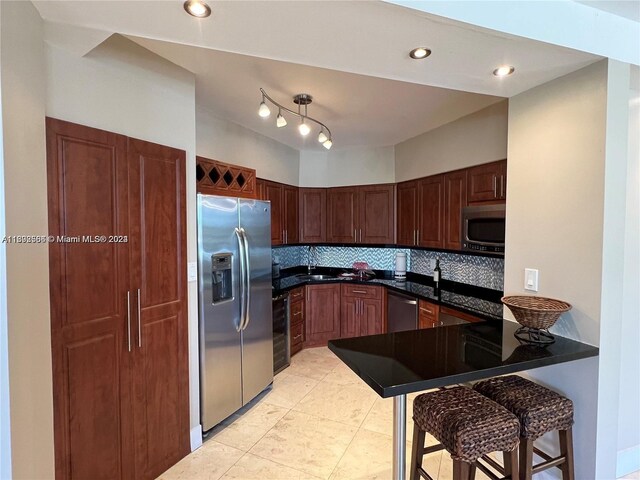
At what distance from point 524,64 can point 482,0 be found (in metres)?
0.52

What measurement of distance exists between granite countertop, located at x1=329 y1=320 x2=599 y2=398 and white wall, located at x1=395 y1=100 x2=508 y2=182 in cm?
171

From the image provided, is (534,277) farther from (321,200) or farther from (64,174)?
(321,200)

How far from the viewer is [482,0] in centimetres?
136

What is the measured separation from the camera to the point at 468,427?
4.64 ft

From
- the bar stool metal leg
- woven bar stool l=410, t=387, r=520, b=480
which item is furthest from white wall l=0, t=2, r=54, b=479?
the bar stool metal leg

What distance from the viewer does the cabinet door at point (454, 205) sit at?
3.23 meters

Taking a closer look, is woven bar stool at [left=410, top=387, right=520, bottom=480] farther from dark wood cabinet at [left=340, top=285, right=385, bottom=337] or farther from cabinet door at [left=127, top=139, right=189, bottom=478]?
dark wood cabinet at [left=340, top=285, right=385, bottom=337]

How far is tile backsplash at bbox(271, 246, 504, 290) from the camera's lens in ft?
11.1

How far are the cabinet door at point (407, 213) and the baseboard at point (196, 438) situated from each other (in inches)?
115

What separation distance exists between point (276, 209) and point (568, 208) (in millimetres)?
2961

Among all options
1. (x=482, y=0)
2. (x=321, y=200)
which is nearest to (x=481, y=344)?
(x=482, y=0)

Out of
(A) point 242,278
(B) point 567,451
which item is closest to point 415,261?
(A) point 242,278

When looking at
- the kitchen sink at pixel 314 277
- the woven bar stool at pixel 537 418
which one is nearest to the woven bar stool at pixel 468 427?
the woven bar stool at pixel 537 418

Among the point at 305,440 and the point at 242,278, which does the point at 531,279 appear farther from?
the point at 242,278
